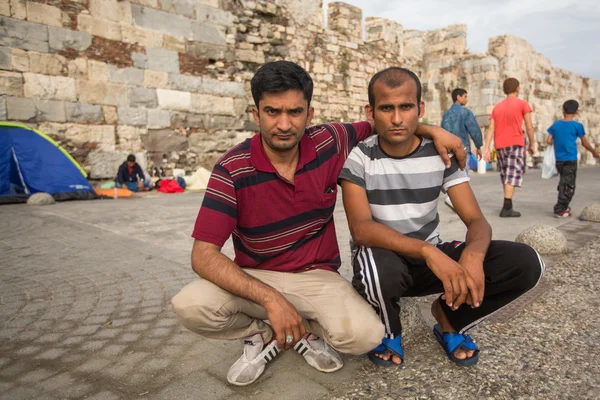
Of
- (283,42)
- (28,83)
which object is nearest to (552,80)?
(283,42)

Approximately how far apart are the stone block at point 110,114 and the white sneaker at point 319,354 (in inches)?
342

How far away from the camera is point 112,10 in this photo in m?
9.41

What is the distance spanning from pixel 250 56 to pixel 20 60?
533 cm

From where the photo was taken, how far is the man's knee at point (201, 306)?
6.46 feet

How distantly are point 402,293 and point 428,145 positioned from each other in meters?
0.84

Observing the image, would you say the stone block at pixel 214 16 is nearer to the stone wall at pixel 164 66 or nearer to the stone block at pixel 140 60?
the stone wall at pixel 164 66

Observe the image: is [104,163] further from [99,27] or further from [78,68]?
[99,27]

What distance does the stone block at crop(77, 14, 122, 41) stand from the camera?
907 cm

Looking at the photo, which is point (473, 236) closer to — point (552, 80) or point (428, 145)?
point (428, 145)

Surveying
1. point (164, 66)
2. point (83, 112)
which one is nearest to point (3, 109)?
point (83, 112)

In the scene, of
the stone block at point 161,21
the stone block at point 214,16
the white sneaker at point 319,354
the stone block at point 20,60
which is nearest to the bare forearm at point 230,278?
the white sneaker at point 319,354

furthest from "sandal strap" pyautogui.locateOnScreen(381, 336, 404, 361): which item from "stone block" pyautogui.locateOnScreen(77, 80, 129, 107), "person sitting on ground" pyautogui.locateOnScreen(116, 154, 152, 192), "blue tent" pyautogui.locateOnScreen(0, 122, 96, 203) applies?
"stone block" pyautogui.locateOnScreen(77, 80, 129, 107)

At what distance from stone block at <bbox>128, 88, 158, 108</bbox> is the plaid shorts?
751cm

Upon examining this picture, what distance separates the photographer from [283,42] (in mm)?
12625
